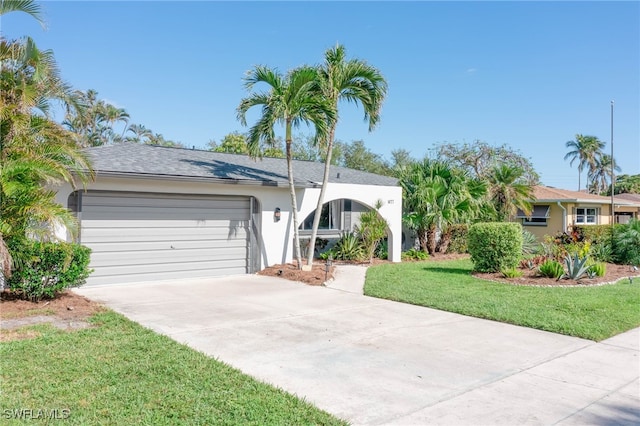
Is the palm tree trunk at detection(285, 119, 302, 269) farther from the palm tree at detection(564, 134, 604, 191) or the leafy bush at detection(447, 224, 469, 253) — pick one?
the palm tree at detection(564, 134, 604, 191)

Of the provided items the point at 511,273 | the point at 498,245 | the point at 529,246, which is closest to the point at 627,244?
the point at 529,246

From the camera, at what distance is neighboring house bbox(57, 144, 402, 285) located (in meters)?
10.1

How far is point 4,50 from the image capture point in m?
7.55

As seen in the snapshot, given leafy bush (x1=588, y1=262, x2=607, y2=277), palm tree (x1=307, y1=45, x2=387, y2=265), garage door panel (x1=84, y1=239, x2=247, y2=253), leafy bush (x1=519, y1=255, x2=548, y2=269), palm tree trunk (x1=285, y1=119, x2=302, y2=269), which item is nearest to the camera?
garage door panel (x1=84, y1=239, x2=247, y2=253)

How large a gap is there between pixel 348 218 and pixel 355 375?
12730 mm

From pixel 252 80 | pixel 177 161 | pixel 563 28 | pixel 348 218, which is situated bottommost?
pixel 348 218

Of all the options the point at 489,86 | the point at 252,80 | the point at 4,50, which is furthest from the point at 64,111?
the point at 489,86

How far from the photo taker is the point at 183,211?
37.4 feet

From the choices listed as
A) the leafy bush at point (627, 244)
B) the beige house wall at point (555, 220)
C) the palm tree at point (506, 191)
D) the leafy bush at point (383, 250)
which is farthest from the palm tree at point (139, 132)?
the leafy bush at point (627, 244)

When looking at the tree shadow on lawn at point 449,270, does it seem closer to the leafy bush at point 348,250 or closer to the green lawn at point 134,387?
the leafy bush at point 348,250

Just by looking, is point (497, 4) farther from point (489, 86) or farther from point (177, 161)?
point (177, 161)

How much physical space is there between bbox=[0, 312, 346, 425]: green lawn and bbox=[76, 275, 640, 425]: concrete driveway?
15.2 inches

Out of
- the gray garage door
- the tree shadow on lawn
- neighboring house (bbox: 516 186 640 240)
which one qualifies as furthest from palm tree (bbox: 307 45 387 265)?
neighboring house (bbox: 516 186 640 240)

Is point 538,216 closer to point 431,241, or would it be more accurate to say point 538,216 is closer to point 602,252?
point 602,252
